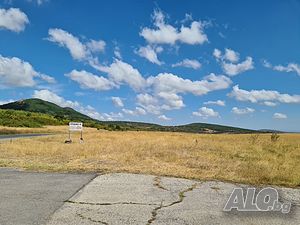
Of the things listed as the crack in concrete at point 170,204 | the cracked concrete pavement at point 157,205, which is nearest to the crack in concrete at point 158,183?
the cracked concrete pavement at point 157,205

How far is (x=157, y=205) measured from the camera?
7539 mm

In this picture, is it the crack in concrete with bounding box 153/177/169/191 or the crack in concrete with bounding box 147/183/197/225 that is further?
the crack in concrete with bounding box 153/177/169/191

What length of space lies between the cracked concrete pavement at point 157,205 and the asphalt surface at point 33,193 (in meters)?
0.26

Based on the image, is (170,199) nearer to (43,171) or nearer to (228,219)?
(228,219)

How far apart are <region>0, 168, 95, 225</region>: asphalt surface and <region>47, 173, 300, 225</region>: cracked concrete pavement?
26cm

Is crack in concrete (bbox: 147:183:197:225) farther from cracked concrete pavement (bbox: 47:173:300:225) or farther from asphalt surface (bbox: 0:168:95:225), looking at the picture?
asphalt surface (bbox: 0:168:95:225)

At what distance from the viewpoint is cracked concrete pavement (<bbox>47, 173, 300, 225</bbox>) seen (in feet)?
21.4

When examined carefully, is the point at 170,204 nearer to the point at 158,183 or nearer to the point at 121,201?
the point at 121,201

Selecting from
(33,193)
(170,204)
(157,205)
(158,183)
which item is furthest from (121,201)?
(158,183)

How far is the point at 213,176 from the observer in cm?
1163

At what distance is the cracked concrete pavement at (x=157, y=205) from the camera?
651 cm

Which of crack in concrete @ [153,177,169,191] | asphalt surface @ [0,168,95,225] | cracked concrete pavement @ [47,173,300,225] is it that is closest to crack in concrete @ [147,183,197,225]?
cracked concrete pavement @ [47,173,300,225]

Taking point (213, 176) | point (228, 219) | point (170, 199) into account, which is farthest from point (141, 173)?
point (228, 219)

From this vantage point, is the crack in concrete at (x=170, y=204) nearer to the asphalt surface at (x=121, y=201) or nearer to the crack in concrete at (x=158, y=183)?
the asphalt surface at (x=121, y=201)
